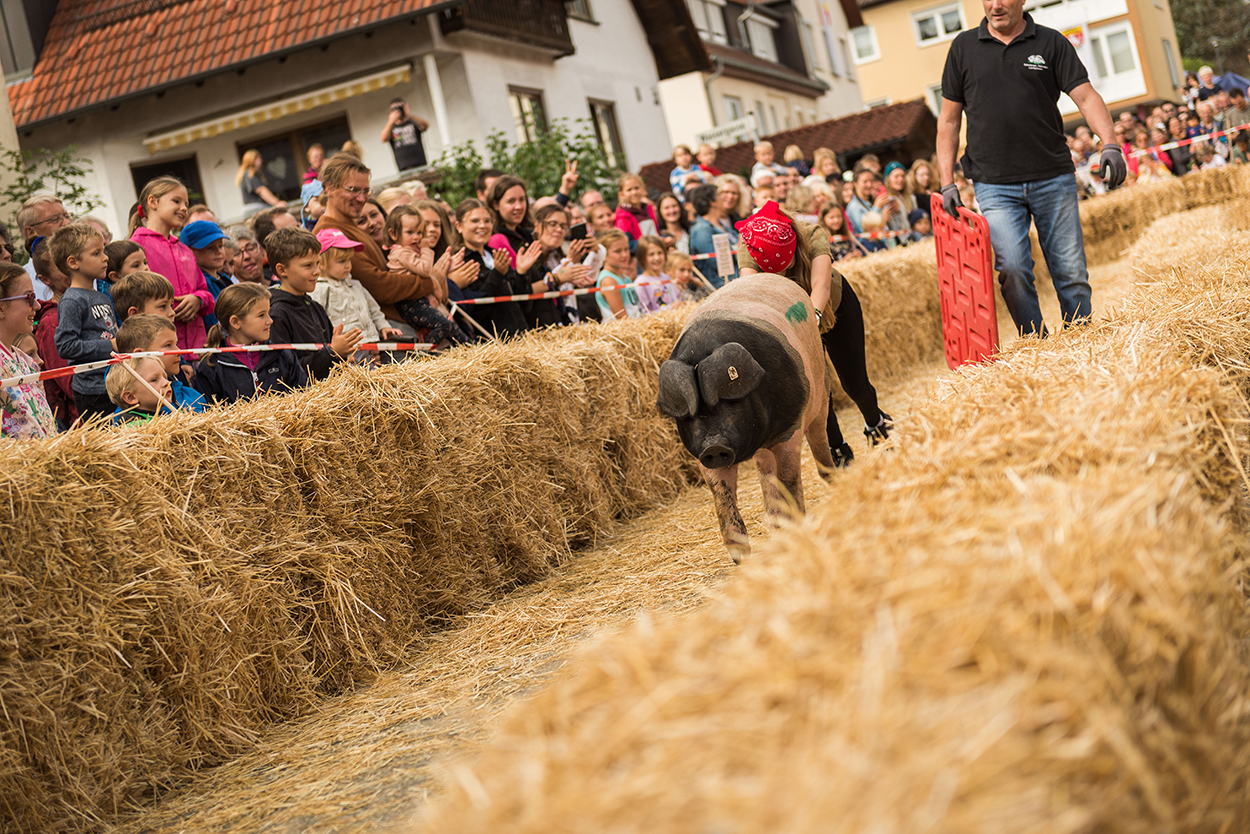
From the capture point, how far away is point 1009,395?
3271mm

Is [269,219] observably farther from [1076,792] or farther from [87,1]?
[87,1]

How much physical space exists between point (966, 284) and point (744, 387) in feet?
9.00

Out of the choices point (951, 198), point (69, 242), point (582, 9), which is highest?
point (582, 9)

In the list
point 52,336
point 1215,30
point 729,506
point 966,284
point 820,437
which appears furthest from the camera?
point 1215,30

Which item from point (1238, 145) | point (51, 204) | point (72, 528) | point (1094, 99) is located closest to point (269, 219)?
point (51, 204)

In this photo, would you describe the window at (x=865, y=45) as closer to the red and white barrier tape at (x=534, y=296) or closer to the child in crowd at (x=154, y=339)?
the red and white barrier tape at (x=534, y=296)

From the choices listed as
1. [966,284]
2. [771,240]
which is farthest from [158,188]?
[966,284]

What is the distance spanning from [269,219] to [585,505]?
12.1ft

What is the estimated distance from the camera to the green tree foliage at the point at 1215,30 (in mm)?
66812

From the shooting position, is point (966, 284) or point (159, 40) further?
point (159, 40)

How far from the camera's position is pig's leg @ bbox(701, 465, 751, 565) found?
4789 mm

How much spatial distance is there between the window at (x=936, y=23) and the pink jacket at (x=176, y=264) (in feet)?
158

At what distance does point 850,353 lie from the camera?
633 cm

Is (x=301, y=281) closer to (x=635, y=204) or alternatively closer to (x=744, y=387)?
(x=744, y=387)
